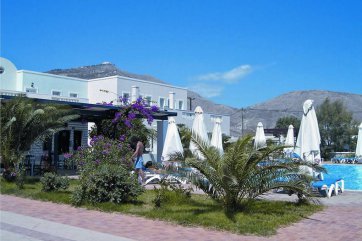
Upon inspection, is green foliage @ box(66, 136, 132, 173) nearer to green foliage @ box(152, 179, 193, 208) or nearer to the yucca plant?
green foliage @ box(152, 179, 193, 208)

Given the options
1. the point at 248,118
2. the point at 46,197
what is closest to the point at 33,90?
the point at 46,197

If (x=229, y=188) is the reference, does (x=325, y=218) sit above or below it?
below

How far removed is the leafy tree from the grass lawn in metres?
37.4

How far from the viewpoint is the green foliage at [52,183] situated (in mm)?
12516

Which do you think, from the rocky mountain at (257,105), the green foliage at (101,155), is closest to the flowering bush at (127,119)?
the green foliage at (101,155)

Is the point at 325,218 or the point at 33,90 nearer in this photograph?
the point at 325,218

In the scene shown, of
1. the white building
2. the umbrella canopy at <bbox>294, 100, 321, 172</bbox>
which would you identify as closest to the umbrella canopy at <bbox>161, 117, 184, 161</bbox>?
the umbrella canopy at <bbox>294, 100, 321, 172</bbox>

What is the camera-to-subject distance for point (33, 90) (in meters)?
32.8

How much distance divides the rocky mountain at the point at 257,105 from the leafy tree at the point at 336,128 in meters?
13.0

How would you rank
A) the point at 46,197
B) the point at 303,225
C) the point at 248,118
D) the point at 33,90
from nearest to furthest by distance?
the point at 303,225 → the point at 46,197 → the point at 33,90 → the point at 248,118

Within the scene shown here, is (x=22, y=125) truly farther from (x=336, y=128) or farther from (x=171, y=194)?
(x=336, y=128)

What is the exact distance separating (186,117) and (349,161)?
13.8 meters

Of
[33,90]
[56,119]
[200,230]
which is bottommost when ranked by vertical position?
[200,230]

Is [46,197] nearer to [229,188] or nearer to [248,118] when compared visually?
[229,188]
